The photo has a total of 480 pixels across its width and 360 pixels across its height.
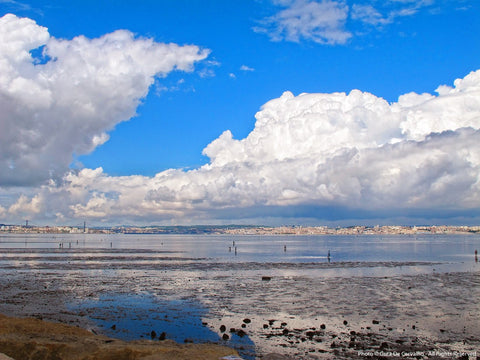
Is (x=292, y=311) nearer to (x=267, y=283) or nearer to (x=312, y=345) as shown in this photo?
(x=312, y=345)

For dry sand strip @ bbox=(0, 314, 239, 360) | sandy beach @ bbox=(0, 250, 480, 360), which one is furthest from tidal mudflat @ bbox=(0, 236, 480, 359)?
dry sand strip @ bbox=(0, 314, 239, 360)

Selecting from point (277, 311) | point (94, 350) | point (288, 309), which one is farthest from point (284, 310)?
point (94, 350)

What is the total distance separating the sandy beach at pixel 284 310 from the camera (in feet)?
73.6

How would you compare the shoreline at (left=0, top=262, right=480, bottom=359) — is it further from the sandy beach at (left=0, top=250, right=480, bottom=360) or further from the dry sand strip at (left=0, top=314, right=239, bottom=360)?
the dry sand strip at (left=0, top=314, right=239, bottom=360)

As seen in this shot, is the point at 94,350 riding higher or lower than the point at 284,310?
higher

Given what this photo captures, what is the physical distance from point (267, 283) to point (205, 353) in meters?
35.8

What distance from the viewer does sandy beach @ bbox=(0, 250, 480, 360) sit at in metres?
22.4

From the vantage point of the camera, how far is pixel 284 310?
32500 mm

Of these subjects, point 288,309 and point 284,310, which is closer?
point 284,310

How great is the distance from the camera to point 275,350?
2139 centimetres

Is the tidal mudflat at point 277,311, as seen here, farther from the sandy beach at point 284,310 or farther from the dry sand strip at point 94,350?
the dry sand strip at point 94,350

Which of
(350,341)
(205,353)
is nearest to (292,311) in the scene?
(350,341)

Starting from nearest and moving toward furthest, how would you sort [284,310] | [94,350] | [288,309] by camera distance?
1. [94,350]
2. [284,310]
3. [288,309]

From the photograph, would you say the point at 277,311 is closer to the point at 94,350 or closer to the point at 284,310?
the point at 284,310
